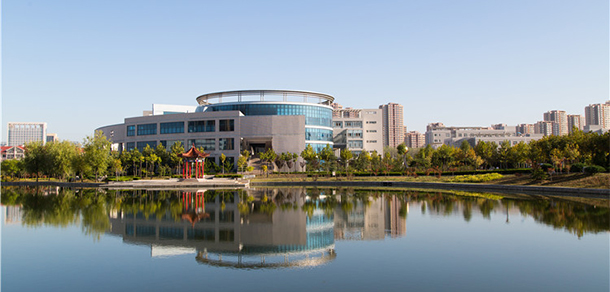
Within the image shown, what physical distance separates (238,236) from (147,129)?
61.7 metres

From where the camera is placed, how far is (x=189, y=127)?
228 ft

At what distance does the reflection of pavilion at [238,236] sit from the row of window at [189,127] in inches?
1793

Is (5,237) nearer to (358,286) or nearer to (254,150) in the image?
(358,286)

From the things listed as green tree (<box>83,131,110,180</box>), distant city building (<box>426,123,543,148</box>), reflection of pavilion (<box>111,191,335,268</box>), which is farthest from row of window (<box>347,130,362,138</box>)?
reflection of pavilion (<box>111,191,335,268</box>)

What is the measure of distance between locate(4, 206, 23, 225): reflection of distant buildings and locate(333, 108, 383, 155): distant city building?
65519mm

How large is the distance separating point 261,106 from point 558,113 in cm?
17090

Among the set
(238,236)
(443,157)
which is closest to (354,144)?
(443,157)

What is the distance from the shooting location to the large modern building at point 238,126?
67.4m

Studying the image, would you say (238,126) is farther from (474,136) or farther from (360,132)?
(474,136)

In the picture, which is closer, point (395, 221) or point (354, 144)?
point (395, 221)

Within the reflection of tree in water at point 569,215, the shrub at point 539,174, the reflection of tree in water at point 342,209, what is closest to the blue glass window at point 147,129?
the reflection of tree in water at point 342,209

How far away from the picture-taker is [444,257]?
12672 mm

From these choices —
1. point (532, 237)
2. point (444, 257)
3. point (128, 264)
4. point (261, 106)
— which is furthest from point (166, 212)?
point (261, 106)

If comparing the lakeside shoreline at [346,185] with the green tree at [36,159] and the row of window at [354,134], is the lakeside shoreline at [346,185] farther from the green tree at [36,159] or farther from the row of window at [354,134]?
the row of window at [354,134]
